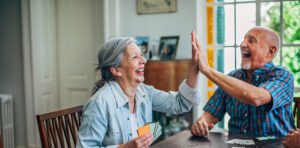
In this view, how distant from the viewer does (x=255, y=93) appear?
199 cm

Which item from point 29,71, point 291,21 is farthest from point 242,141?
point 29,71

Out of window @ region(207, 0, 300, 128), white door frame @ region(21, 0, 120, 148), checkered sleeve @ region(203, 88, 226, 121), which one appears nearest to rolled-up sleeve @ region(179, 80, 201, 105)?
checkered sleeve @ region(203, 88, 226, 121)

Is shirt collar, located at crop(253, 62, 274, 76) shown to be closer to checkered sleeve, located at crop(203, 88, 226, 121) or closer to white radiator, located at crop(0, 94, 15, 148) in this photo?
checkered sleeve, located at crop(203, 88, 226, 121)

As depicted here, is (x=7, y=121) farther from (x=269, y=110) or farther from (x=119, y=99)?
(x=269, y=110)

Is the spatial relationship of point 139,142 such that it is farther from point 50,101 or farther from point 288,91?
point 50,101

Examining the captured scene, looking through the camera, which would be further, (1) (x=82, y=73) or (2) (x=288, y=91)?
(1) (x=82, y=73)

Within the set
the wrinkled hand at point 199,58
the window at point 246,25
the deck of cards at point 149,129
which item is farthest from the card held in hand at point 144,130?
the window at point 246,25

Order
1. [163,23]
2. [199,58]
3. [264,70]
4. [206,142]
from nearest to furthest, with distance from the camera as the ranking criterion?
[206,142] < [199,58] < [264,70] < [163,23]

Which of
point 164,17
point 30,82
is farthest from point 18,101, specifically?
point 164,17

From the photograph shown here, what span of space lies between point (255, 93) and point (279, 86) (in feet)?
0.59

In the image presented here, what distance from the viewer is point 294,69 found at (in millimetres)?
3807

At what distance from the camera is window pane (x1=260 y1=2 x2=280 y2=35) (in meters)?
3.82

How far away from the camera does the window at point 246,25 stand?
379cm

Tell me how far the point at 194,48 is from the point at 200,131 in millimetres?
416
